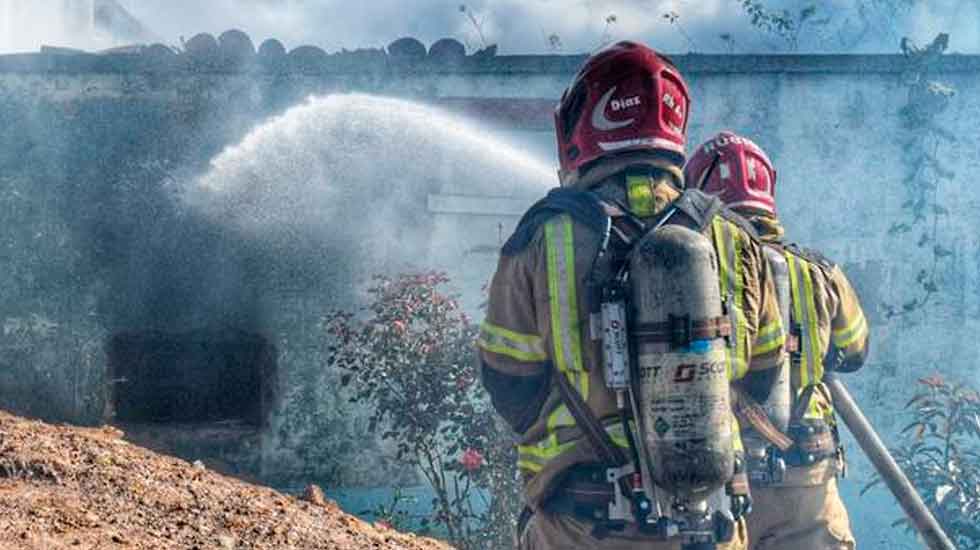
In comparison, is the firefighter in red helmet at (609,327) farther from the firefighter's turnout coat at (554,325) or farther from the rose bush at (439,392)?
the rose bush at (439,392)

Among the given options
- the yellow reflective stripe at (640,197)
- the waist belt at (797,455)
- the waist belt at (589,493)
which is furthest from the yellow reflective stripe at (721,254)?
the waist belt at (797,455)

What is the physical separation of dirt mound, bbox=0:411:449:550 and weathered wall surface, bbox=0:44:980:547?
236cm

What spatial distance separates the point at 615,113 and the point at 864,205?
5.65 m

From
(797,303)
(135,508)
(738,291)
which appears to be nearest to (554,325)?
(738,291)

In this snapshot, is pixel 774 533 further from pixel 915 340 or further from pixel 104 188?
pixel 104 188

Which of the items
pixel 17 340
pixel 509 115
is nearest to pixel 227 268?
pixel 17 340

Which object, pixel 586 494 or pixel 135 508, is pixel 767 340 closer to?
pixel 586 494

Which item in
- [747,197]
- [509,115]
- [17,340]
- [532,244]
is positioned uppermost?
[509,115]

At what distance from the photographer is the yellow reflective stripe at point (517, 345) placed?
274 cm

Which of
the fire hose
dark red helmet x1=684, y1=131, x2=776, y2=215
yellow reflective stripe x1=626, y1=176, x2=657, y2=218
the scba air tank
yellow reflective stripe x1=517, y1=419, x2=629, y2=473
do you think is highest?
dark red helmet x1=684, y1=131, x2=776, y2=215

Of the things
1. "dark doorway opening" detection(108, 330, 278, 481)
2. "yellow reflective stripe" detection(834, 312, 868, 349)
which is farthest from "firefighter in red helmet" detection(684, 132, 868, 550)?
"dark doorway opening" detection(108, 330, 278, 481)

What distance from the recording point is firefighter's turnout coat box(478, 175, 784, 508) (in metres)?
2.67

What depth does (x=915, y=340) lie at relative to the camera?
773 centimetres

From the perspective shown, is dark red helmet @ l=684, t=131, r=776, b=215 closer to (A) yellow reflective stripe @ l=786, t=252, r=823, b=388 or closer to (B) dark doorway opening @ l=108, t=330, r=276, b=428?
(A) yellow reflective stripe @ l=786, t=252, r=823, b=388
